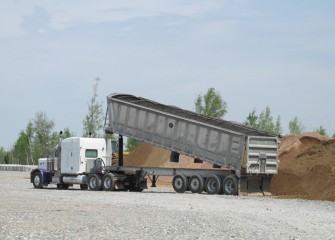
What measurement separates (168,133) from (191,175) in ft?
8.54

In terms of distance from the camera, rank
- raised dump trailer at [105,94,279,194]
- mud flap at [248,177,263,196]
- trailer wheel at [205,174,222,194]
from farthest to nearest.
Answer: mud flap at [248,177,263,196]
trailer wheel at [205,174,222,194]
raised dump trailer at [105,94,279,194]

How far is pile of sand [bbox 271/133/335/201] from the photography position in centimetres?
3338

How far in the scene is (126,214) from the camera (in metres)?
19.7

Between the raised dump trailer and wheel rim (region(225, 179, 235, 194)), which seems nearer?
wheel rim (region(225, 179, 235, 194))

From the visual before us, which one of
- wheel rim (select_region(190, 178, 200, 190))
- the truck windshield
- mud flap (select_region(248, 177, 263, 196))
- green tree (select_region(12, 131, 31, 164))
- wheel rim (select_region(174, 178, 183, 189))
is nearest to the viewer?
mud flap (select_region(248, 177, 263, 196))

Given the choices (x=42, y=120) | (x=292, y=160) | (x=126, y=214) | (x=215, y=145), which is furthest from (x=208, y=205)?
(x=42, y=120)

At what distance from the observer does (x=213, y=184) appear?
33812mm

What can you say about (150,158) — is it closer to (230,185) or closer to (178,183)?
(178,183)

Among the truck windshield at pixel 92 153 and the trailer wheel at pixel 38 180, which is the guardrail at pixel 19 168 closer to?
the trailer wheel at pixel 38 180

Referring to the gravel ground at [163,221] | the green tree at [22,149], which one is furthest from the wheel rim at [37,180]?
the green tree at [22,149]

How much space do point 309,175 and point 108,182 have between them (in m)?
10.7

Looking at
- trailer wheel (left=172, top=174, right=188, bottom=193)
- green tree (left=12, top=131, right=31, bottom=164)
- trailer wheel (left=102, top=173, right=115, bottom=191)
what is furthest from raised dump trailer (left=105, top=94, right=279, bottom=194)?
green tree (left=12, top=131, right=31, bottom=164)

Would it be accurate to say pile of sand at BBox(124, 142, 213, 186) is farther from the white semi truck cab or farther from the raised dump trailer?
the raised dump trailer

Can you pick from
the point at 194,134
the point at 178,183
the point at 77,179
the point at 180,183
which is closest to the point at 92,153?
the point at 77,179
